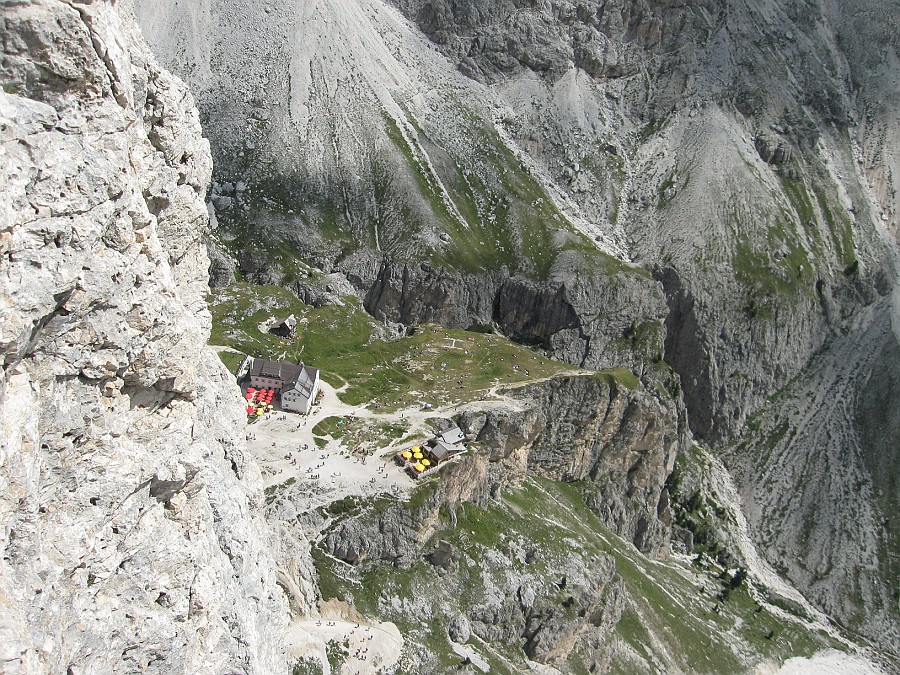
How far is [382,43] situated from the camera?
175500 mm

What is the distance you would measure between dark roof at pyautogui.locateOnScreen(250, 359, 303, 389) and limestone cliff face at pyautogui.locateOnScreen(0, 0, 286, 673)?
192 feet

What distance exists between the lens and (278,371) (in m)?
79.9

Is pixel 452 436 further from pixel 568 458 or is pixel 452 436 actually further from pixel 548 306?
pixel 548 306

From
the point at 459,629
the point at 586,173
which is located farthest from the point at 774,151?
the point at 459,629

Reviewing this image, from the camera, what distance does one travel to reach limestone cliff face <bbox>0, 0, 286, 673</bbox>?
13141 millimetres

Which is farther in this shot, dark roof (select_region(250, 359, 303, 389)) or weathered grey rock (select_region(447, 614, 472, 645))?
dark roof (select_region(250, 359, 303, 389))

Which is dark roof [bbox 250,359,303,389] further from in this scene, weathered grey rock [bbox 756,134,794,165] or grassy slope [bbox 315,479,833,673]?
weathered grey rock [bbox 756,134,794,165]

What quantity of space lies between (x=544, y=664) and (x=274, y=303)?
69.3 m

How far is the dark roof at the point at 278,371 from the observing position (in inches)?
3130

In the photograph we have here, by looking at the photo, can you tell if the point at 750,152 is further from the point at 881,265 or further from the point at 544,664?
the point at 544,664

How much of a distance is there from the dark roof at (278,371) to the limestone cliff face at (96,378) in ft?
192

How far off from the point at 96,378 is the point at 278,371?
6550 centimetres

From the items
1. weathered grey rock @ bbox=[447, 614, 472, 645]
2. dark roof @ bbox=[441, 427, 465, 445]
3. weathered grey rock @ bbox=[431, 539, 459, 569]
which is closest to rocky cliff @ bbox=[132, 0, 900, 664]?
dark roof @ bbox=[441, 427, 465, 445]

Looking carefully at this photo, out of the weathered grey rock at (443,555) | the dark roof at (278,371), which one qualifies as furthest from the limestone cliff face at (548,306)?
the weathered grey rock at (443,555)
